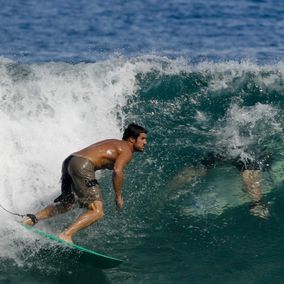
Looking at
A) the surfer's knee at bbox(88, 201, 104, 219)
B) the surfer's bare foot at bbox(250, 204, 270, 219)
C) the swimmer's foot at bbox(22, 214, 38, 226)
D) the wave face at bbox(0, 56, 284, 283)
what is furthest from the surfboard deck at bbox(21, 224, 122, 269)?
the surfer's bare foot at bbox(250, 204, 270, 219)

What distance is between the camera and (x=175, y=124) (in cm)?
1369

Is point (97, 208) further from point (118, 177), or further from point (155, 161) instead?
point (155, 161)

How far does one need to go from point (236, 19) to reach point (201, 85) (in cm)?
1473

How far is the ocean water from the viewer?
8883 mm

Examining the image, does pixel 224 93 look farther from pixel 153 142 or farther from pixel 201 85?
pixel 153 142

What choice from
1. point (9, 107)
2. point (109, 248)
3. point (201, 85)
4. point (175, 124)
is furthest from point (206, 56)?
point (109, 248)

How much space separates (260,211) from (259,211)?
2 cm

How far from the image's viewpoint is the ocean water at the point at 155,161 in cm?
888

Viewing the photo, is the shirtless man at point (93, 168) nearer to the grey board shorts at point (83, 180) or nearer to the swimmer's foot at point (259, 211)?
the grey board shorts at point (83, 180)

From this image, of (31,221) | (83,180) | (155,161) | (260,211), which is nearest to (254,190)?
(260,211)

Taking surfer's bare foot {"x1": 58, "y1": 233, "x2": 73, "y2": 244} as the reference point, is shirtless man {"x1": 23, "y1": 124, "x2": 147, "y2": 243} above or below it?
above

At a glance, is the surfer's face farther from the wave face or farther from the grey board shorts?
the wave face

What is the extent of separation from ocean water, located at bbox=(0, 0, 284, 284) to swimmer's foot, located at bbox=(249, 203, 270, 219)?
11cm

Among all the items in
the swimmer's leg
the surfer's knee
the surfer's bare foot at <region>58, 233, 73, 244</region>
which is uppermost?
the surfer's knee
